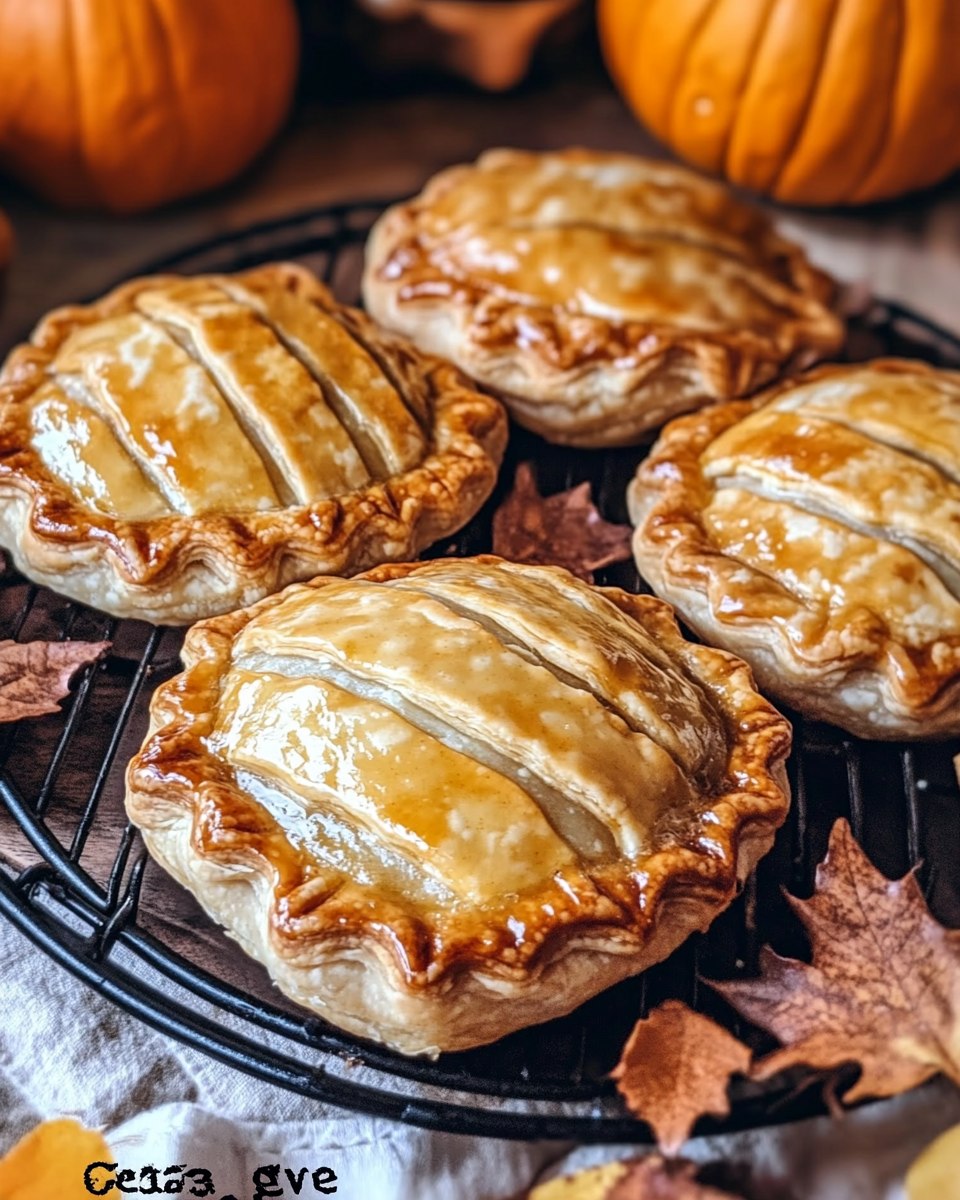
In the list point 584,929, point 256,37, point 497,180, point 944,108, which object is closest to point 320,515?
point 584,929

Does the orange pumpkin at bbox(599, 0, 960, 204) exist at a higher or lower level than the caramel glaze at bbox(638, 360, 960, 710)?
higher

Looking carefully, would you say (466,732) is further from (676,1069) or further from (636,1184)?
(636,1184)

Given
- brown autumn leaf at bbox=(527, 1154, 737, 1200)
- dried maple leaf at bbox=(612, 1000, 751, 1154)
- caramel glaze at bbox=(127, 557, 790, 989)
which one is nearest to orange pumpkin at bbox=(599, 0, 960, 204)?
caramel glaze at bbox=(127, 557, 790, 989)

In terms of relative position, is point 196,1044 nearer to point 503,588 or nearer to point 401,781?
point 401,781

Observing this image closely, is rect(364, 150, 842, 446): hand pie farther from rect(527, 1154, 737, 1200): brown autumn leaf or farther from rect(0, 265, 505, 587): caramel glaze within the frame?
rect(527, 1154, 737, 1200): brown autumn leaf

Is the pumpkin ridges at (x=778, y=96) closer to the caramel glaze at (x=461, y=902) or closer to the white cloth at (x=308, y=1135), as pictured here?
the caramel glaze at (x=461, y=902)
